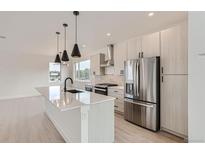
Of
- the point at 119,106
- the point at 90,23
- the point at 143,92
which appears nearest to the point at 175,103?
the point at 143,92

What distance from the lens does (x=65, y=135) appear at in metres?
2.61

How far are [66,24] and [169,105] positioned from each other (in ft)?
11.5

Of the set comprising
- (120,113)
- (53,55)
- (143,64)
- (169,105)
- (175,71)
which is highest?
(53,55)

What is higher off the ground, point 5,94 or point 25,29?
point 25,29

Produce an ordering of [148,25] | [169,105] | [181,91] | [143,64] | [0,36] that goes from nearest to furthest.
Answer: [181,91]
[169,105]
[143,64]
[148,25]
[0,36]

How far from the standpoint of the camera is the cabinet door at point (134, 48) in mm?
3475

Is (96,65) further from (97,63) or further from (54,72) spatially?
(54,72)

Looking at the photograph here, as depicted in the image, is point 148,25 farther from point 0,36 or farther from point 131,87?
point 0,36

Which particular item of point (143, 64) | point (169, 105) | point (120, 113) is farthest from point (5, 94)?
point (169, 105)

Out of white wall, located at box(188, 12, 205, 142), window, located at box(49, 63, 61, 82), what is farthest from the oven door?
window, located at box(49, 63, 61, 82)

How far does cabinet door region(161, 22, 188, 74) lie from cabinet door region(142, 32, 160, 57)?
126 millimetres

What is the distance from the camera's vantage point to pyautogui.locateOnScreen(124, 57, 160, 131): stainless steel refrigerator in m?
2.92

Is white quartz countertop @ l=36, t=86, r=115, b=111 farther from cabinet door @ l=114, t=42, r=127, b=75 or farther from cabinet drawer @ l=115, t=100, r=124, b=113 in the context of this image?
cabinet door @ l=114, t=42, r=127, b=75

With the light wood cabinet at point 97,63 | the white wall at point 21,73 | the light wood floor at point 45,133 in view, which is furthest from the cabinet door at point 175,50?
the white wall at point 21,73
